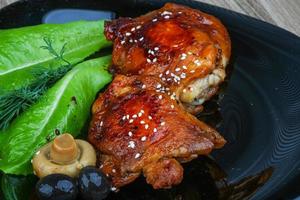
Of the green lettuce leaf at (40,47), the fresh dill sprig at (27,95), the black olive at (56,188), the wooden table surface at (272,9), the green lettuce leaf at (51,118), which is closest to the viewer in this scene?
the black olive at (56,188)

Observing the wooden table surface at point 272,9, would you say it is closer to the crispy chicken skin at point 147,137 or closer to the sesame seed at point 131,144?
the crispy chicken skin at point 147,137

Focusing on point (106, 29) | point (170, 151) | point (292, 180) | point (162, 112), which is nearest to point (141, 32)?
point (106, 29)

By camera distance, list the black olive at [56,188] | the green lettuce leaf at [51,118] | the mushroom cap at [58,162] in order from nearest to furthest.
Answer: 1. the black olive at [56,188]
2. the mushroom cap at [58,162]
3. the green lettuce leaf at [51,118]

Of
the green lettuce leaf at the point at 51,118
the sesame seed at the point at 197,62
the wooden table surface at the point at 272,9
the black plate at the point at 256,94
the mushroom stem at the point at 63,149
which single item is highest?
the sesame seed at the point at 197,62

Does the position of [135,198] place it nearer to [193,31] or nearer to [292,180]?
[292,180]

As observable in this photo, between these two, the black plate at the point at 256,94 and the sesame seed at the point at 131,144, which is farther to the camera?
the black plate at the point at 256,94

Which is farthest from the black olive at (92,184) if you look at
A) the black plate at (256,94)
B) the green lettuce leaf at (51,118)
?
the black plate at (256,94)

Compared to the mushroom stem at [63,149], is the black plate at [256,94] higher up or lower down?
lower down
